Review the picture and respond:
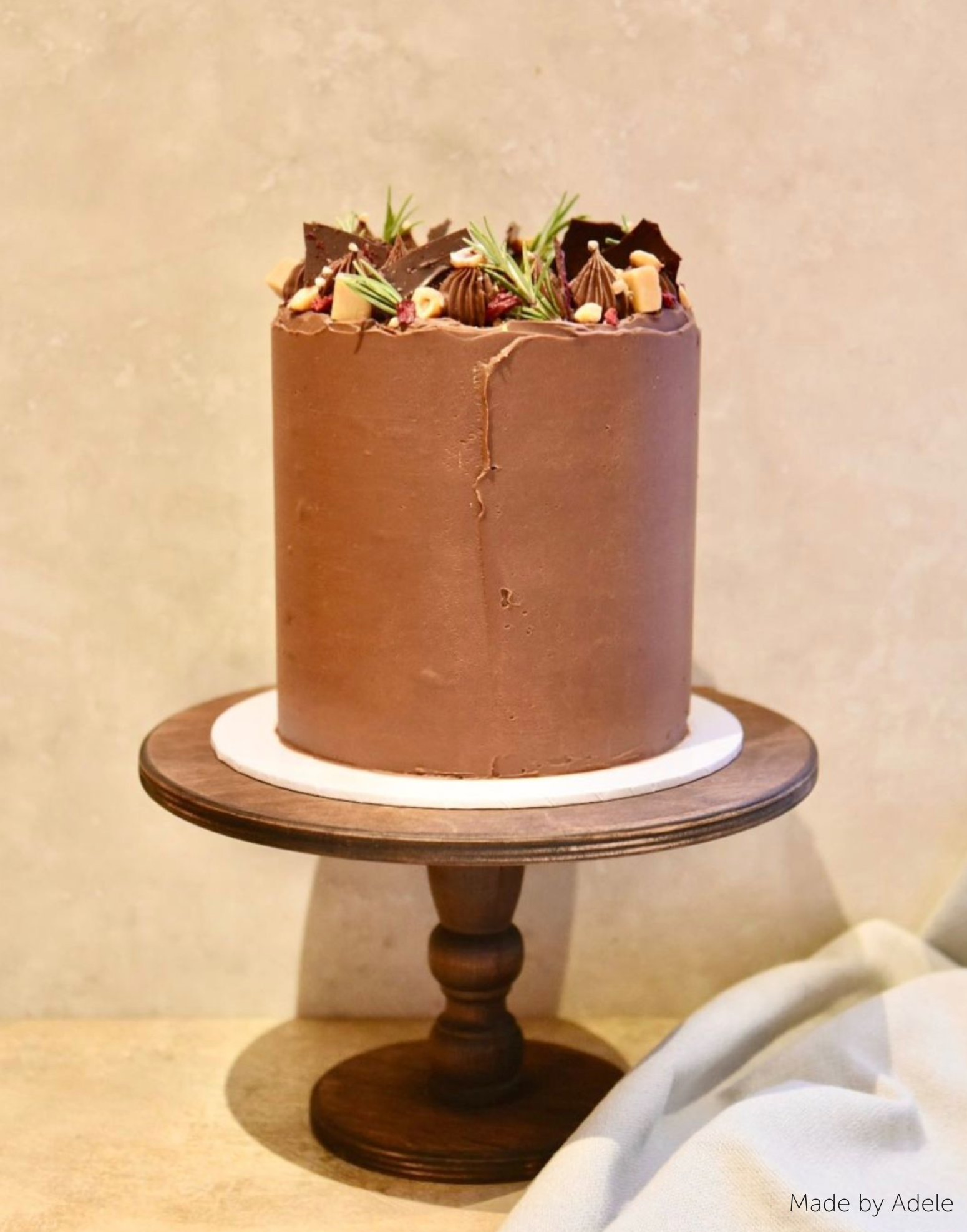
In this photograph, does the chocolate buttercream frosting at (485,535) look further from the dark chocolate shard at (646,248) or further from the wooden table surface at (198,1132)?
the wooden table surface at (198,1132)

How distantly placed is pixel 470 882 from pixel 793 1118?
369 mm

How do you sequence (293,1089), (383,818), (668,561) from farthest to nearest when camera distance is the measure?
(293,1089) → (668,561) → (383,818)

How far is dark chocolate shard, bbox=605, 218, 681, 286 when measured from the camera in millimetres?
1386

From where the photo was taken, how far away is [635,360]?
132cm

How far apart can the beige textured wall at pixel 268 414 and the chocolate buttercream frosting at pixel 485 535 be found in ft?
1.38

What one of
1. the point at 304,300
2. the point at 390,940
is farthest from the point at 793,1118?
the point at 304,300

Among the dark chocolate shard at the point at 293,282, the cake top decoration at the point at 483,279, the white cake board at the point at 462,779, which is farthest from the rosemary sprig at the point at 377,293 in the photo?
the white cake board at the point at 462,779

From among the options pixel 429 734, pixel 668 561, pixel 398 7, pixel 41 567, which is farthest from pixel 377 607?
pixel 398 7

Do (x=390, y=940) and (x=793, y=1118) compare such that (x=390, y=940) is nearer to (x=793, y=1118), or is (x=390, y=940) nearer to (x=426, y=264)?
(x=793, y=1118)

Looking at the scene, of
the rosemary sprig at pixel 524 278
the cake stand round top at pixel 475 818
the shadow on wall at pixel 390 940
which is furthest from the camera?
the shadow on wall at pixel 390 940

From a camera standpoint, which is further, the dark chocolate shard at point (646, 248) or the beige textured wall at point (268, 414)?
the beige textured wall at point (268, 414)

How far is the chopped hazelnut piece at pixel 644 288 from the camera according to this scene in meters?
1.33

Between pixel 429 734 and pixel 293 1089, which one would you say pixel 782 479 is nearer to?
pixel 429 734

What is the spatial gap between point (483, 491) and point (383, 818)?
277 millimetres
